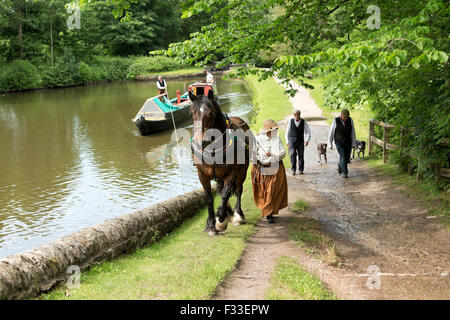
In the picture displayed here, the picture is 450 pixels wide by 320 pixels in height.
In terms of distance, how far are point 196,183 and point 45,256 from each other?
27.5ft

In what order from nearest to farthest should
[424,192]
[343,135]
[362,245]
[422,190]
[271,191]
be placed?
[362,245] → [271,191] → [424,192] → [422,190] → [343,135]

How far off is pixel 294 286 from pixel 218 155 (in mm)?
2728

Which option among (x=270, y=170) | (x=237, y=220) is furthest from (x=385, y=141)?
(x=237, y=220)

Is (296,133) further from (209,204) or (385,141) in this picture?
(209,204)

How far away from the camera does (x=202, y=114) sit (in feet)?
21.7

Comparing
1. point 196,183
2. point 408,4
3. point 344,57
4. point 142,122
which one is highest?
point 408,4

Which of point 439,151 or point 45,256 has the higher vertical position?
point 439,151

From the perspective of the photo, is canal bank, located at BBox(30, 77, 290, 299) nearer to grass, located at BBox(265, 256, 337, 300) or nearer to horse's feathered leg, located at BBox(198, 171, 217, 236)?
horse's feathered leg, located at BBox(198, 171, 217, 236)

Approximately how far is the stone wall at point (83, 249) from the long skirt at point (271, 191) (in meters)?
1.66

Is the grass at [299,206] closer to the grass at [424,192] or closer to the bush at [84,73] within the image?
the grass at [424,192]

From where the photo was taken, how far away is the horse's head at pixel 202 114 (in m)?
6.62
